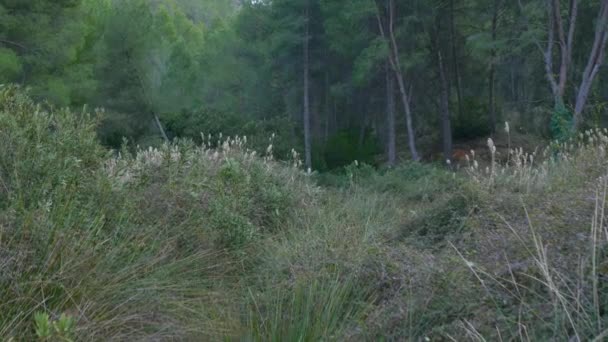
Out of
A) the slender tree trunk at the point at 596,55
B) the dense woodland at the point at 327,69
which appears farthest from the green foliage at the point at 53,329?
the dense woodland at the point at 327,69

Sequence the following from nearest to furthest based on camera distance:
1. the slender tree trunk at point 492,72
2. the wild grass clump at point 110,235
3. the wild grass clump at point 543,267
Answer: the wild grass clump at point 543,267 → the wild grass clump at point 110,235 → the slender tree trunk at point 492,72

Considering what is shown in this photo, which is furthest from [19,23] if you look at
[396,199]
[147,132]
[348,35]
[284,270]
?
[284,270]

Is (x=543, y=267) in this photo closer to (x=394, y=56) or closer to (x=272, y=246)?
(x=272, y=246)

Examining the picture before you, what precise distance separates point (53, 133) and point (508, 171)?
628 cm

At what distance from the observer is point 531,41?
86.4 feet

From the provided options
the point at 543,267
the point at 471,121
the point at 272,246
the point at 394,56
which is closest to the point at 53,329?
the point at 543,267

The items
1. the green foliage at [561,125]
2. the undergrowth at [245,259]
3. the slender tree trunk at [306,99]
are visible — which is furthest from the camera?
the slender tree trunk at [306,99]

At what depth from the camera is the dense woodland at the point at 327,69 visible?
87.5ft

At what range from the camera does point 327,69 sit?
3847 cm

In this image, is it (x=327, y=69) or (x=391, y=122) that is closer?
(x=391, y=122)

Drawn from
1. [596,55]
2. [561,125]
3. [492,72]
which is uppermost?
[596,55]

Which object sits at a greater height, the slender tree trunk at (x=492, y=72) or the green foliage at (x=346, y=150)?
the slender tree trunk at (x=492, y=72)

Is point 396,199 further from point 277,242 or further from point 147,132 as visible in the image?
point 147,132

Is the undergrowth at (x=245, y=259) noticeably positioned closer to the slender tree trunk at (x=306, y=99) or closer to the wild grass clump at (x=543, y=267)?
the wild grass clump at (x=543, y=267)
